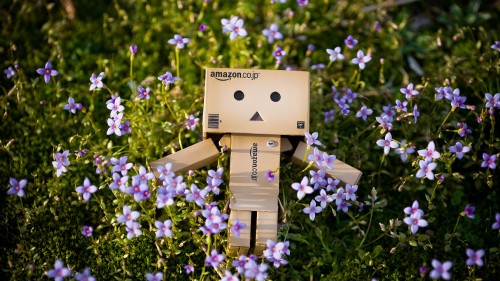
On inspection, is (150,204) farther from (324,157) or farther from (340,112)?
(340,112)

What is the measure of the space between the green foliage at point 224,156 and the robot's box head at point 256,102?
1.30 ft

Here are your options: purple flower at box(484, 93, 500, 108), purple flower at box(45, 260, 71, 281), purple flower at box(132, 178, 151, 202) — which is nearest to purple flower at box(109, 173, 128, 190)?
purple flower at box(132, 178, 151, 202)

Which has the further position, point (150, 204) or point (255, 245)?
point (150, 204)

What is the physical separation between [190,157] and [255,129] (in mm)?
421

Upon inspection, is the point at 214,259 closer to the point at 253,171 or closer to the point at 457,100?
the point at 253,171

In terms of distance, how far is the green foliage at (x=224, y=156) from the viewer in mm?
3168

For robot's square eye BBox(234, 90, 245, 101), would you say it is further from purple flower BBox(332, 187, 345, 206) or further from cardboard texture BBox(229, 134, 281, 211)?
purple flower BBox(332, 187, 345, 206)

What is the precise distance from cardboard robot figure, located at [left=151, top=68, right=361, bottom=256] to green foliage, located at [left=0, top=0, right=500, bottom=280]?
21 cm

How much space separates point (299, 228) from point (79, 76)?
6.82 feet

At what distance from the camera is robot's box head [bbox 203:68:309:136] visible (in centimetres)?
296

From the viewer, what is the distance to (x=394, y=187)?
3307 mm

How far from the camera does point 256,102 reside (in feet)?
9.79

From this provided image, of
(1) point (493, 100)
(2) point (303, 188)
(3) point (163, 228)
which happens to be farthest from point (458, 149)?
(3) point (163, 228)

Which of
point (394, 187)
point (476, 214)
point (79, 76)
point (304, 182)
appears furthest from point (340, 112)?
point (79, 76)
